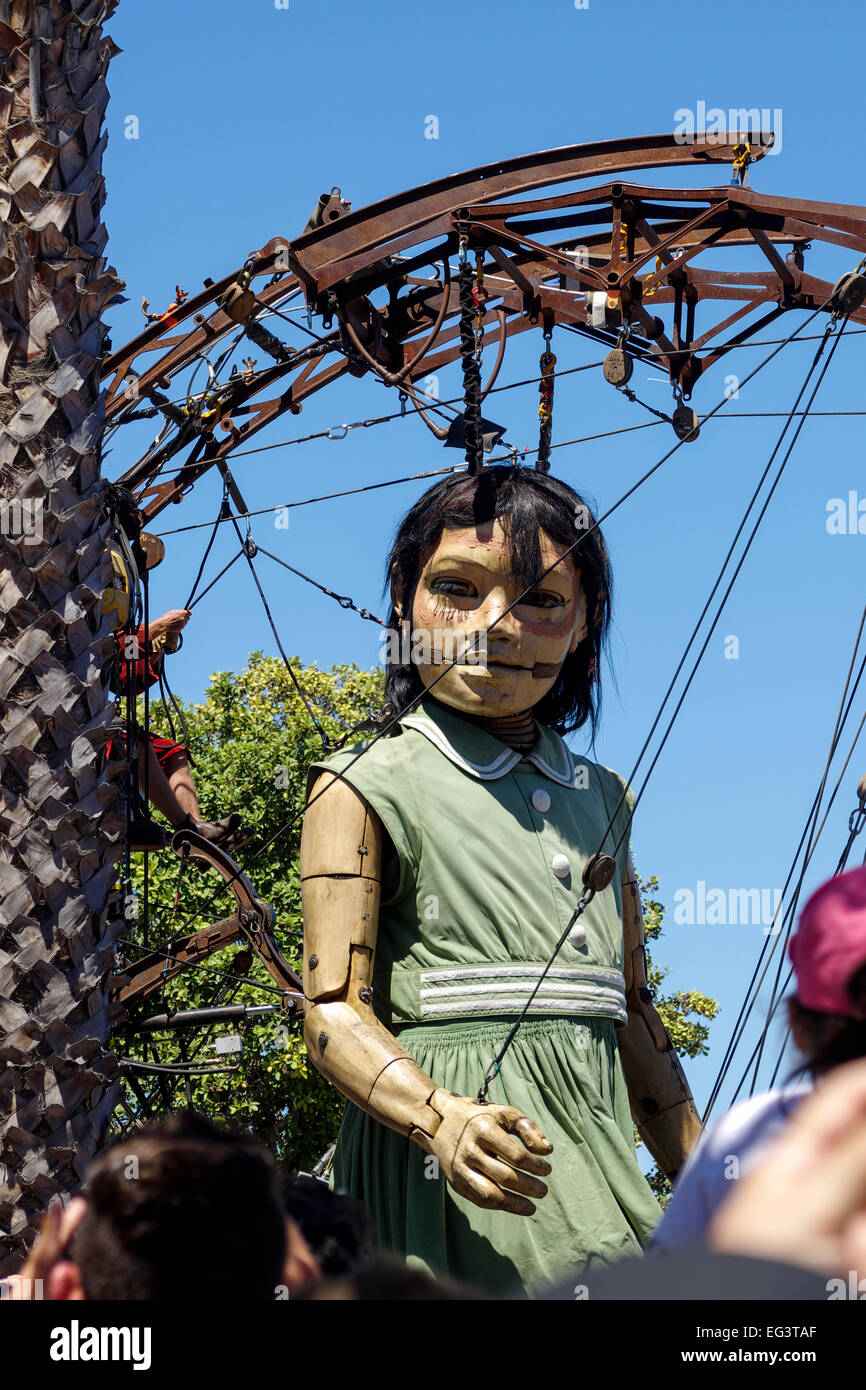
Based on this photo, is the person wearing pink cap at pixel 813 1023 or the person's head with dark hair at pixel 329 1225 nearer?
the person wearing pink cap at pixel 813 1023

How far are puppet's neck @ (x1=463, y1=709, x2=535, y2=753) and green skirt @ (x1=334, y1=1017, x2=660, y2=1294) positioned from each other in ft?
2.11

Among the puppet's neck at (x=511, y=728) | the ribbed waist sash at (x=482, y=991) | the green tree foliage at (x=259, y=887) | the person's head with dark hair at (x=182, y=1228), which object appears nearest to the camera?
the person's head with dark hair at (x=182, y=1228)

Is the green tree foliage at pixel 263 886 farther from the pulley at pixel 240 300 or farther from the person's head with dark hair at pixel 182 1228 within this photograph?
the person's head with dark hair at pixel 182 1228

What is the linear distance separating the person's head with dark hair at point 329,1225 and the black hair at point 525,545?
1788 mm

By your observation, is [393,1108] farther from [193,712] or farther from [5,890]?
[193,712]

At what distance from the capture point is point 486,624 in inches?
141

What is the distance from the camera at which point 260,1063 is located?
12.9 metres

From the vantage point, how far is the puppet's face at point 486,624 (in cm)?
360

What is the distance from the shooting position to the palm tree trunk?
419cm

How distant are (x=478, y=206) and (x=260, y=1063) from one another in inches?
376

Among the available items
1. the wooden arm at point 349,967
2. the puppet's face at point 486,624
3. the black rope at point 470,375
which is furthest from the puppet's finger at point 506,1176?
the black rope at point 470,375

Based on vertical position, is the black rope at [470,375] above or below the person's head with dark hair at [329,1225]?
above
